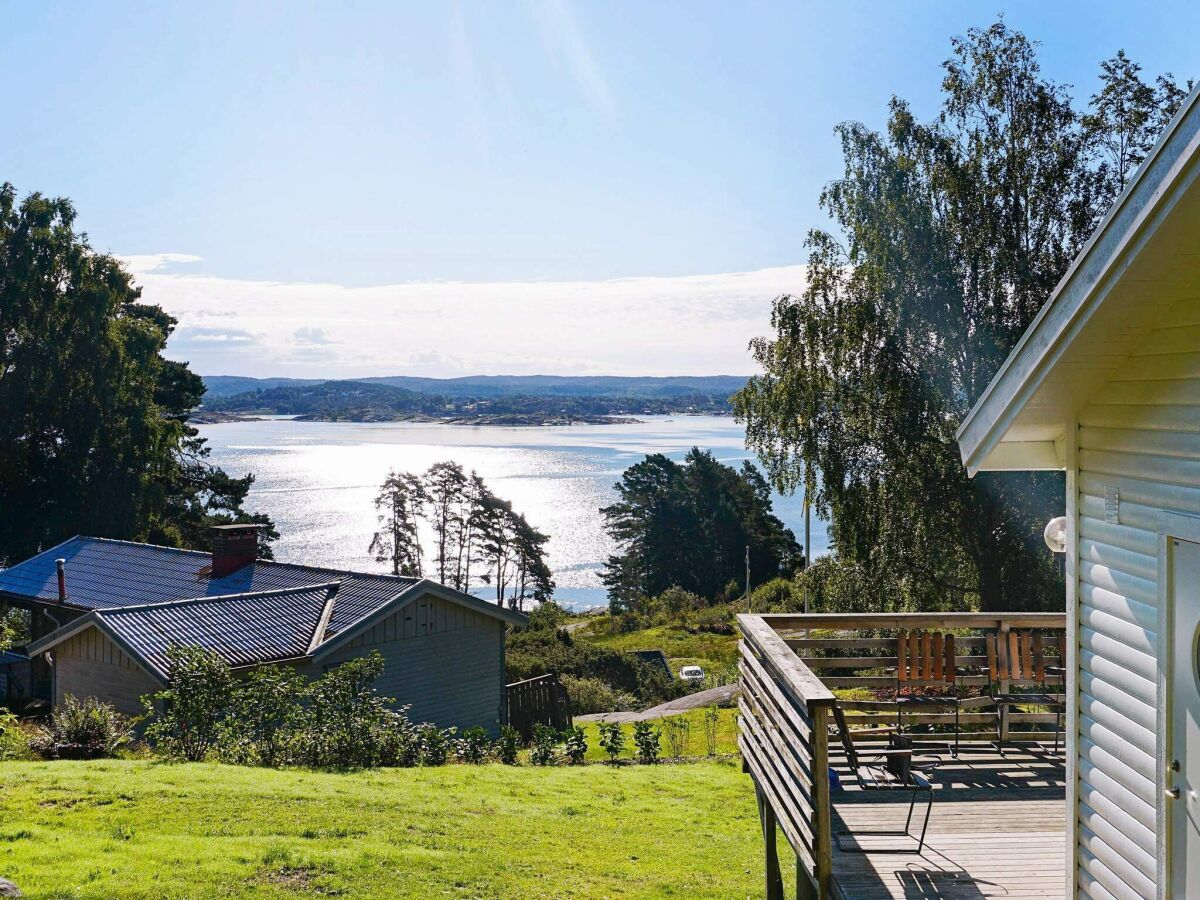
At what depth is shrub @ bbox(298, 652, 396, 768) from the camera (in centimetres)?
1107

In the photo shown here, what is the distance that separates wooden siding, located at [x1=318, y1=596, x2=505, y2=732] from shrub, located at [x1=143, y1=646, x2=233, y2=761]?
4.20 m

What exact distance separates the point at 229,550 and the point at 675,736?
10324 mm

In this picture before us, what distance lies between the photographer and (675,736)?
14.6 metres

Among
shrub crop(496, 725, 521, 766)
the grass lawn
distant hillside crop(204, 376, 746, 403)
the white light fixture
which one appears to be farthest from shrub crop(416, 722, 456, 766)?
distant hillside crop(204, 376, 746, 403)

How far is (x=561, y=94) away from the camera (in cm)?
1714

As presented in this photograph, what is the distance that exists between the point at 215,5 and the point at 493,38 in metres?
3.97

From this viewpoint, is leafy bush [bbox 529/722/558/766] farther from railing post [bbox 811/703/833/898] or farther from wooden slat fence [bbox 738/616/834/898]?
railing post [bbox 811/703/833/898]

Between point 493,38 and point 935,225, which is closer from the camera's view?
point 493,38

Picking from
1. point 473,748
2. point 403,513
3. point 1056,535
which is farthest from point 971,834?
point 403,513

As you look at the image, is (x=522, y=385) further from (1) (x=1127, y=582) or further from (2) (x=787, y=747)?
(1) (x=1127, y=582)

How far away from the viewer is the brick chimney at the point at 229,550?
19750mm

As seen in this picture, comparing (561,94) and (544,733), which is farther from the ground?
(561,94)

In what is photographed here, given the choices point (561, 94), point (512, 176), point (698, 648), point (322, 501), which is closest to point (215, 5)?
point (561, 94)

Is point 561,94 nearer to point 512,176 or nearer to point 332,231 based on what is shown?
point 512,176
